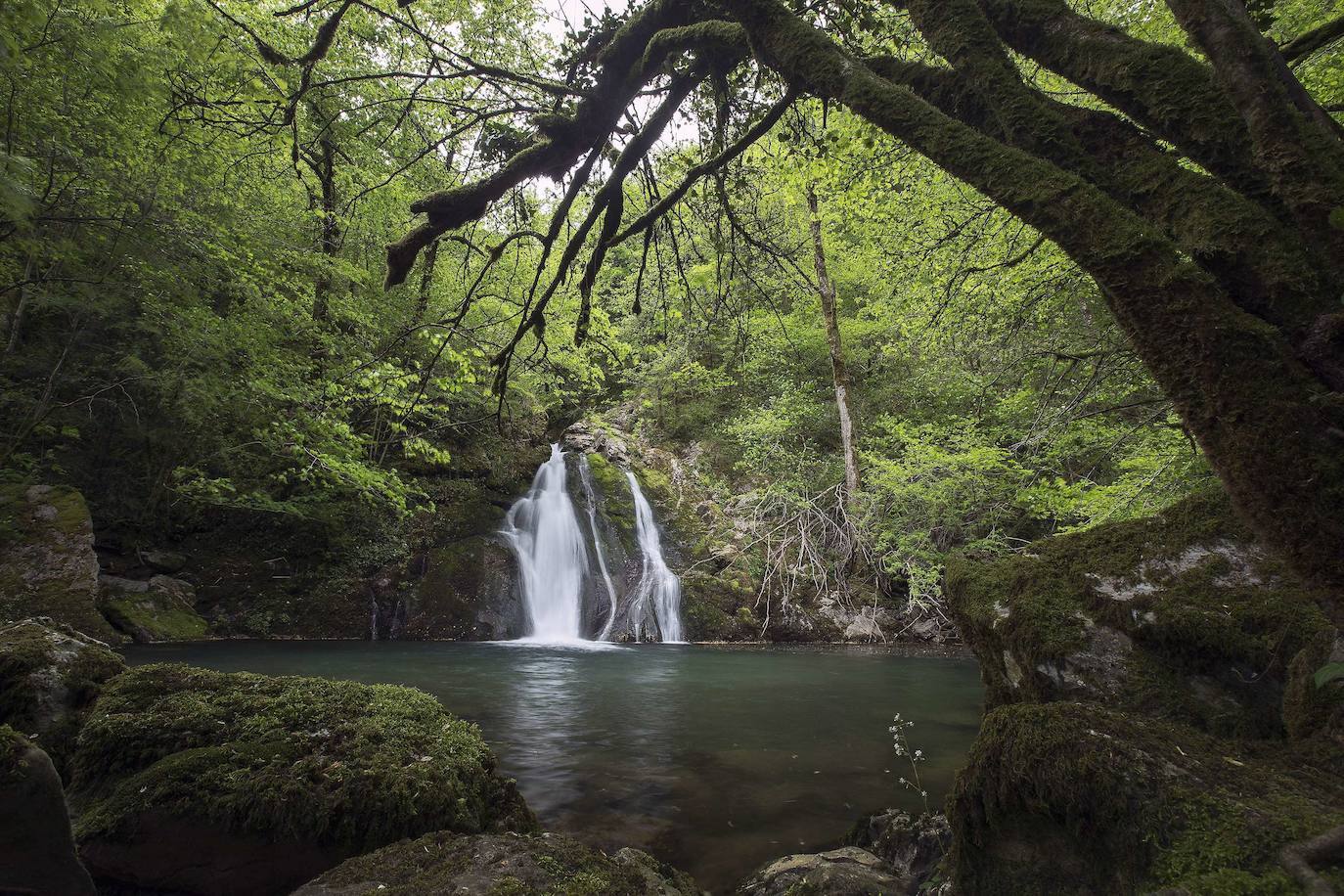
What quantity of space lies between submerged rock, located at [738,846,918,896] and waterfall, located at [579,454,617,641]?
38.0 feet

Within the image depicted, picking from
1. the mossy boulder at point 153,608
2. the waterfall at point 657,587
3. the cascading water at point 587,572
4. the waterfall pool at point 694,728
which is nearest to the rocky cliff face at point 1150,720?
the waterfall pool at point 694,728

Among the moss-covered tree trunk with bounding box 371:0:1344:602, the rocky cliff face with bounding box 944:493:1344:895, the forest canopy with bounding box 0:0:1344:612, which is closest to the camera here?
the moss-covered tree trunk with bounding box 371:0:1344:602

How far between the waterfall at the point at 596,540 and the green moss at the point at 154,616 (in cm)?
793

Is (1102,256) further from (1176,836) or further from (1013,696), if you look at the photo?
(1013,696)

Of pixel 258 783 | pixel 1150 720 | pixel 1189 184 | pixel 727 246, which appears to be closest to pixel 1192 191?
pixel 1189 184

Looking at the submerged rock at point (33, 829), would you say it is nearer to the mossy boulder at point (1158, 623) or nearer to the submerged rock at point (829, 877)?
the submerged rock at point (829, 877)

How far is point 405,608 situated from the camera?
45.2 feet

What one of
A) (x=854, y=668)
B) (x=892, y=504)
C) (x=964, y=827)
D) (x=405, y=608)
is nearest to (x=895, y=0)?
(x=964, y=827)

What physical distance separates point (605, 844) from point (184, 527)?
518 inches

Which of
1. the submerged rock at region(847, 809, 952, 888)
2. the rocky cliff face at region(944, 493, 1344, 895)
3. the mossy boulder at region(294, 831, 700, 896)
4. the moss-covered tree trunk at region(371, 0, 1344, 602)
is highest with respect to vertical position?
the moss-covered tree trunk at region(371, 0, 1344, 602)

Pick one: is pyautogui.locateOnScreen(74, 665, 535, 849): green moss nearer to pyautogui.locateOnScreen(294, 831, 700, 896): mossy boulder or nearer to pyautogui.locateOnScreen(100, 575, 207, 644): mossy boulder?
pyautogui.locateOnScreen(294, 831, 700, 896): mossy boulder

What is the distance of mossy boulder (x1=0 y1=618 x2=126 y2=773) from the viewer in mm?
3102

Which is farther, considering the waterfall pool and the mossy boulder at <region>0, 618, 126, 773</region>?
the waterfall pool

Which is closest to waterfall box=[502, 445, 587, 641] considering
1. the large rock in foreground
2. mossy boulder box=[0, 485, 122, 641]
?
mossy boulder box=[0, 485, 122, 641]
